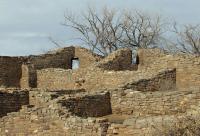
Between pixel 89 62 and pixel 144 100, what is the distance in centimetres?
1309

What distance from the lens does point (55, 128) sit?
1349 cm

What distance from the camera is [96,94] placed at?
1639cm

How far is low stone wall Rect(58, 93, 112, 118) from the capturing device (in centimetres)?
1546

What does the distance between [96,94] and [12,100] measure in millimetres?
3586

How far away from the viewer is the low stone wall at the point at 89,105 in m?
15.5

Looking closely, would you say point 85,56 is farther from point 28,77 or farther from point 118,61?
point 118,61

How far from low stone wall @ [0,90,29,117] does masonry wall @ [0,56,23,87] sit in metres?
8.33

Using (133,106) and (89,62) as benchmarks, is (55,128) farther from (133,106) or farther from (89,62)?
(89,62)

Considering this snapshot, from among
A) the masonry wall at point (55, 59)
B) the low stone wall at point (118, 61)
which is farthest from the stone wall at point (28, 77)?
the low stone wall at point (118, 61)

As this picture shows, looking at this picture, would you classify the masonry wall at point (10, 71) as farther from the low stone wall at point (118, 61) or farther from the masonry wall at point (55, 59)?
the low stone wall at point (118, 61)

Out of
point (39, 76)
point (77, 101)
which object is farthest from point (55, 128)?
point (39, 76)

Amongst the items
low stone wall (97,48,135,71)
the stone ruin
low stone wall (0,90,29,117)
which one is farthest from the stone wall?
low stone wall (0,90,29,117)

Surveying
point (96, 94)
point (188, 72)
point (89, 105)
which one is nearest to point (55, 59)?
point (188, 72)

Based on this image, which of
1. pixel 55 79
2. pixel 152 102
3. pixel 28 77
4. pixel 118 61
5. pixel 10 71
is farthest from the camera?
pixel 10 71
